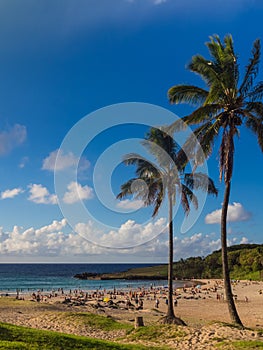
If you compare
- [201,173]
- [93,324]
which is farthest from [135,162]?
[93,324]

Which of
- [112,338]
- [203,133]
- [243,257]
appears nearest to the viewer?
[112,338]

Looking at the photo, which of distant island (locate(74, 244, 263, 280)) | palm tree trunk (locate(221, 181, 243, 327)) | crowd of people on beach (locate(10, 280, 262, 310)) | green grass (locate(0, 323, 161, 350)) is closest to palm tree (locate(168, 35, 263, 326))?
palm tree trunk (locate(221, 181, 243, 327))

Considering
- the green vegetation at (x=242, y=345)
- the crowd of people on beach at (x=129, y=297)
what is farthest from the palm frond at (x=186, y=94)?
the crowd of people on beach at (x=129, y=297)

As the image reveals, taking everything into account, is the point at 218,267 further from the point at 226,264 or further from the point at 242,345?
the point at 242,345

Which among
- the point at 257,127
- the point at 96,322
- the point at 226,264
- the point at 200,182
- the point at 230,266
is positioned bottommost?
the point at 96,322

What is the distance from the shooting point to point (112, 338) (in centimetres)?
1736

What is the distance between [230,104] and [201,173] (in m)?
5.76

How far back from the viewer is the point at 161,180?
23594mm

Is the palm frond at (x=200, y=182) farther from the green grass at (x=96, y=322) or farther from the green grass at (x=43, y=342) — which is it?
the green grass at (x=43, y=342)

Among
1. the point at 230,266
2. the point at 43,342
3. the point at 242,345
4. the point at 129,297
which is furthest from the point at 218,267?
the point at 43,342

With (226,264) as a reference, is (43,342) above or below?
below

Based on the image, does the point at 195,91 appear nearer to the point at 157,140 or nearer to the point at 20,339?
the point at 157,140

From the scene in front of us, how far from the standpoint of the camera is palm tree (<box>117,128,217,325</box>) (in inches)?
923

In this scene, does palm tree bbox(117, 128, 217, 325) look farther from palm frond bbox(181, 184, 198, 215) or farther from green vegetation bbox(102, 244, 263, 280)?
green vegetation bbox(102, 244, 263, 280)
